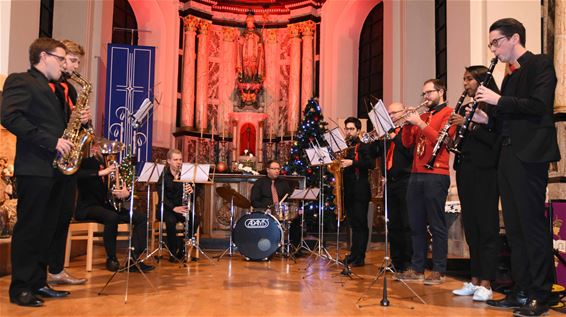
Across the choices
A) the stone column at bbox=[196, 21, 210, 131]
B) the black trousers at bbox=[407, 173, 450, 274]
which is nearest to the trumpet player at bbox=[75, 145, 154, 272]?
the black trousers at bbox=[407, 173, 450, 274]

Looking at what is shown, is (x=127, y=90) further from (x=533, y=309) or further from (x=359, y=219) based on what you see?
(x=533, y=309)

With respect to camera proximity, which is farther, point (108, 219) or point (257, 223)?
point (257, 223)

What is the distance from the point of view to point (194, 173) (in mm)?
7176

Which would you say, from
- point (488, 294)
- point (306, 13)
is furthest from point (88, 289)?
point (306, 13)

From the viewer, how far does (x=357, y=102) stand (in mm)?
16203

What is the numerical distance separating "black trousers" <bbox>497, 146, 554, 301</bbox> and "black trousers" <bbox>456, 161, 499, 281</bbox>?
0.64 metres

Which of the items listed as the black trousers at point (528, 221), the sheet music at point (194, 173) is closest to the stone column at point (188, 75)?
the sheet music at point (194, 173)

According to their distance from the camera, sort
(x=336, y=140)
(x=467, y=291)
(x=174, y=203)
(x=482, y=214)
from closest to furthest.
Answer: (x=482, y=214) → (x=467, y=291) → (x=336, y=140) → (x=174, y=203)

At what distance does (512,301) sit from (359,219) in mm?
2880

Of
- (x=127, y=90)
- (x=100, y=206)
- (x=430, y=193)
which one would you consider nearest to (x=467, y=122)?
(x=430, y=193)

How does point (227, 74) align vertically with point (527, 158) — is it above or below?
above

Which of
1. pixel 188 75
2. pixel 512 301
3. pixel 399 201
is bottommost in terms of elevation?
pixel 512 301

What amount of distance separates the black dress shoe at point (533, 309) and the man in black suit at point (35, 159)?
139 inches

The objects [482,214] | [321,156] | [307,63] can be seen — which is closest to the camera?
[482,214]
